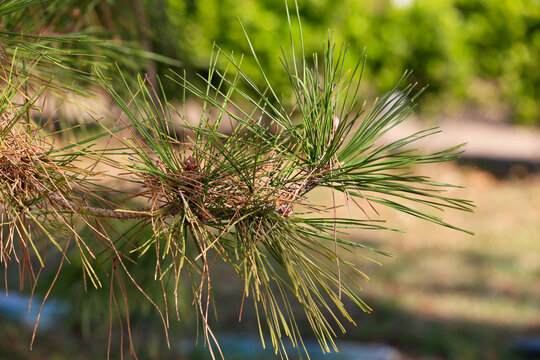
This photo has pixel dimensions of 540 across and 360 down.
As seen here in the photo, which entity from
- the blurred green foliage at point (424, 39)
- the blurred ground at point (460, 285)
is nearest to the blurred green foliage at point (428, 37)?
the blurred green foliage at point (424, 39)

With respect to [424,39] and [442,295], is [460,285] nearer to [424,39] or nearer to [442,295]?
[442,295]

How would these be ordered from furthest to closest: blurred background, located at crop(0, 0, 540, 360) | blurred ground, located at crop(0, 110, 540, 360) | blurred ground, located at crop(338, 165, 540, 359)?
blurred ground, located at crop(338, 165, 540, 359)
blurred ground, located at crop(0, 110, 540, 360)
blurred background, located at crop(0, 0, 540, 360)

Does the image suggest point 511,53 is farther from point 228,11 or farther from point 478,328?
point 478,328

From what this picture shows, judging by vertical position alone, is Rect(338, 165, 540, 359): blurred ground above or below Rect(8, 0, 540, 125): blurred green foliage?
below

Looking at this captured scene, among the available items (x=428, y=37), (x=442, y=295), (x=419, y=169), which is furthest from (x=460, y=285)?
(x=428, y=37)

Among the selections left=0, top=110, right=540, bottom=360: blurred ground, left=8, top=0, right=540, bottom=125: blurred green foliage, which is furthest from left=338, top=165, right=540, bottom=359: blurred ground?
left=8, top=0, right=540, bottom=125: blurred green foliage

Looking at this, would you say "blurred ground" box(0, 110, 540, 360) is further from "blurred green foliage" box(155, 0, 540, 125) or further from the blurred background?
"blurred green foliage" box(155, 0, 540, 125)

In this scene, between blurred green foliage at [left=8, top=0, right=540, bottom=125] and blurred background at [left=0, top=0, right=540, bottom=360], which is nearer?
blurred background at [left=0, top=0, right=540, bottom=360]
